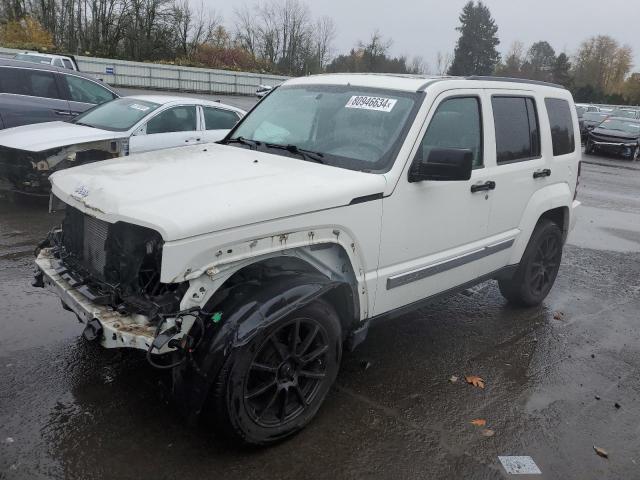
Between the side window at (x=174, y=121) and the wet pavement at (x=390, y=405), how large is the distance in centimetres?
338

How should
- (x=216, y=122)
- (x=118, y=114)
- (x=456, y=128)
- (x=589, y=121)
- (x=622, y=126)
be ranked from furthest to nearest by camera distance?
(x=589, y=121), (x=622, y=126), (x=216, y=122), (x=118, y=114), (x=456, y=128)

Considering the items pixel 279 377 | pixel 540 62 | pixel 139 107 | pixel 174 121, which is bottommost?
pixel 279 377

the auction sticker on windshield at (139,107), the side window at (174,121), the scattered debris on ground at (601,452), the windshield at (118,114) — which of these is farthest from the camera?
the auction sticker on windshield at (139,107)

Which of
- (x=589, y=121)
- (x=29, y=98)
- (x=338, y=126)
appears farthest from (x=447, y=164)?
(x=589, y=121)

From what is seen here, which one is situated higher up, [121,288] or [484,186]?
[484,186]

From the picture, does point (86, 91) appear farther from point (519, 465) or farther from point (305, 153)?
point (519, 465)

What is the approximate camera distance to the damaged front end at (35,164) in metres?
7.19

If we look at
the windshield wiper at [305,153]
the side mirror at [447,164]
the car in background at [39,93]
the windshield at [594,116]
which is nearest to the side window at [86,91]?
the car in background at [39,93]

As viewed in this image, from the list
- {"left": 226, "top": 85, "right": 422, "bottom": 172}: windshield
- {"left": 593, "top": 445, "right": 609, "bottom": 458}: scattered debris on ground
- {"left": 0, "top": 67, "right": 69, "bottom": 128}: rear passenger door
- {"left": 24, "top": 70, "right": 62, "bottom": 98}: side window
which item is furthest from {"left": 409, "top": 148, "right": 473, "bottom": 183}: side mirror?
{"left": 24, "top": 70, "right": 62, "bottom": 98}: side window

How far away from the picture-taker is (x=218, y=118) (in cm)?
927

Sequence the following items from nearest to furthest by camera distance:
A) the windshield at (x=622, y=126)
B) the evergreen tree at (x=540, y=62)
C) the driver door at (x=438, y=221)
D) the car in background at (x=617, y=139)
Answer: the driver door at (x=438, y=221) → the car in background at (x=617, y=139) → the windshield at (x=622, y=126) → the evergreen tree at (x=540, y=62)

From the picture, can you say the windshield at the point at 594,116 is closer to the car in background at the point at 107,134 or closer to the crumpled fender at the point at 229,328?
the car in background at the point at 107,134

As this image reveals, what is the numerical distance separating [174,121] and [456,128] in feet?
19.0

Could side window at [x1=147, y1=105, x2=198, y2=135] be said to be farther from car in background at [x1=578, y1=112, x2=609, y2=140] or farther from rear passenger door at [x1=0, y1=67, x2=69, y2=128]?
car in background at [x1=578, y1=112, x2=609, y2=140]
